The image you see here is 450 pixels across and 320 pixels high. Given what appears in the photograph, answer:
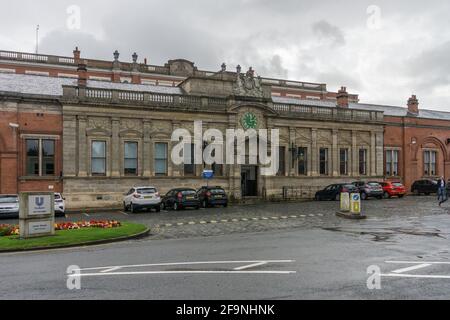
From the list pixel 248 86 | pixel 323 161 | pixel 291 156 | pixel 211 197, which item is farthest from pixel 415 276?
pixel 323 161

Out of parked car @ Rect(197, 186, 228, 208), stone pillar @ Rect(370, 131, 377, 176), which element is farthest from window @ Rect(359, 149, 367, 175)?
parked car @ Rect(197, 186, 228, 208)

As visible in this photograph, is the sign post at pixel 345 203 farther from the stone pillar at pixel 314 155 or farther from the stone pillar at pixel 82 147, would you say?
the stone pillar at pixel 82 147

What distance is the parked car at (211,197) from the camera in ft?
108

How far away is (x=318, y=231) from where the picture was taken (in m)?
17.6

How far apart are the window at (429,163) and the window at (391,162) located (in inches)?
162

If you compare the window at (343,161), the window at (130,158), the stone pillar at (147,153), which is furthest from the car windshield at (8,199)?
the window at (343,161)

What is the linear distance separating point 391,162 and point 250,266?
4250 centimetres

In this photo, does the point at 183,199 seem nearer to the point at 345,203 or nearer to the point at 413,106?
the point at 345,203

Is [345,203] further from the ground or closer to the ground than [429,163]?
closer to the ground

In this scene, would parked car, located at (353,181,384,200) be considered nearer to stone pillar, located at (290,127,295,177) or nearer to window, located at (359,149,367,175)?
stone pillar, located at (290,127,295,177)

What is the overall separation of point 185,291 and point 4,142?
96.0 ft

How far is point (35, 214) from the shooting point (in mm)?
16766

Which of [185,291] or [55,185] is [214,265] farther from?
[55,185]

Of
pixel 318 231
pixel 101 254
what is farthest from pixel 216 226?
pixel 101 254
